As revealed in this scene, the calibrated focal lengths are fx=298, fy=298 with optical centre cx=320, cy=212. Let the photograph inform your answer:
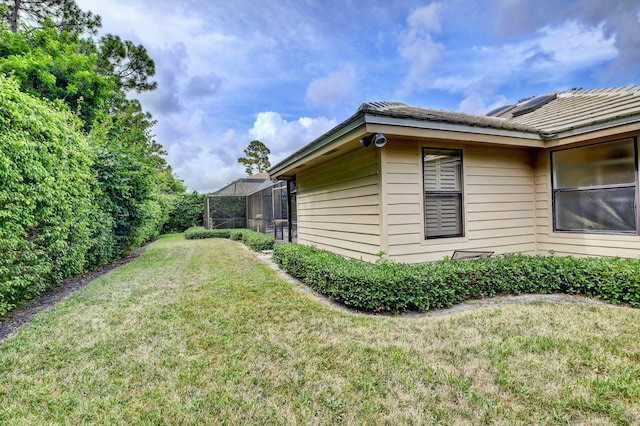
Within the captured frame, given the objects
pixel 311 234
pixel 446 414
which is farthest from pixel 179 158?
pixel 446 414

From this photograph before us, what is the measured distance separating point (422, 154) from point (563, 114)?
3.30 meters

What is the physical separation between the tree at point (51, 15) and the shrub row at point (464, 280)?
17120mm

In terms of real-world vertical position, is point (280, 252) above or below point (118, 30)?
below

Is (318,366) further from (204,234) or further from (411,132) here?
(204,234)

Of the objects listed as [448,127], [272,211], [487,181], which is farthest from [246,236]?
[448,127]

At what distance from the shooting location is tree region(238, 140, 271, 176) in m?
37.5

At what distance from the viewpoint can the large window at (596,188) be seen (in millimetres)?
4504

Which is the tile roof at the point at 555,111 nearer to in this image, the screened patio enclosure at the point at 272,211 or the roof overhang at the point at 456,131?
the roof overhang at the point at 456,131

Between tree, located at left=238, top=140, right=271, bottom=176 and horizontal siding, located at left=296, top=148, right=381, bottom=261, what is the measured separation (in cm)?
3088

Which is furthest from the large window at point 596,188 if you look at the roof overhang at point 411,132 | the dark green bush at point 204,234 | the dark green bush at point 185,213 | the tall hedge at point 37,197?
the dark green bush at point 185,213

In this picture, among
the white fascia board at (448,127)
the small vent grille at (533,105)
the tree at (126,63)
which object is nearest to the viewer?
the white fascia board at (448,127)

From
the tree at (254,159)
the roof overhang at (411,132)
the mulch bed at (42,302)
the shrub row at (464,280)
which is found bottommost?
the mulch bed at (42,302)

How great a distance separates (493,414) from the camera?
185 cm

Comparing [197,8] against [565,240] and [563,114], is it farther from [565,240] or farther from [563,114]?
[565,240]
